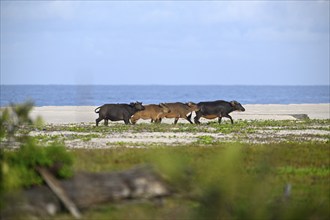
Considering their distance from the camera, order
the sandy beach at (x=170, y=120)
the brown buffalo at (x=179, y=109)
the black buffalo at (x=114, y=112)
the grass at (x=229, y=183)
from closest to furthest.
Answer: the grass at (x=229, y=183), the black buffalo at (x=114, y=112), the brown buffalo at (x=179, y=109), the sandy beach at (x=170, y=120)

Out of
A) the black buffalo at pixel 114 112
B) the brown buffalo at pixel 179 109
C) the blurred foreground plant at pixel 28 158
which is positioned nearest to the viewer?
the blurred foreground plant at pixel 28 158

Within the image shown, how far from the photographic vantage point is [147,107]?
34031 mm

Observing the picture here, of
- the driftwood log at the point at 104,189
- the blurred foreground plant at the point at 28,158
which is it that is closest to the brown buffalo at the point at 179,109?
the blurred foreground plant at the point at 28,158

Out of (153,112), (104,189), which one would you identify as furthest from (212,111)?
(104,189)

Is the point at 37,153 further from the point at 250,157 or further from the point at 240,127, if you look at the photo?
the point at 240,127

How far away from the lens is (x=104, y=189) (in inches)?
481

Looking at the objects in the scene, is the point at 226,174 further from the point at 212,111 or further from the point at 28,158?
the point at 212,111

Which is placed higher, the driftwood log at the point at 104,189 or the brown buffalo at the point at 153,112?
the brown buffalo at the point at 153,112

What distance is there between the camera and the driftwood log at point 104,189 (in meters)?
11.9

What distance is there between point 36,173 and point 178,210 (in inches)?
92.4

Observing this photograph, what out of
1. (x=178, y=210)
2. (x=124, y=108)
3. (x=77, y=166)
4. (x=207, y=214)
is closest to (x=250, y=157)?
(x=77, y=166)

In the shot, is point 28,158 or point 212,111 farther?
point 212,111

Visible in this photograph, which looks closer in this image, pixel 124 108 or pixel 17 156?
pixel 17 156

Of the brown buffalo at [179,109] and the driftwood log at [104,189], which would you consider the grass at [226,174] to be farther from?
the brown buffalo at [179,109]
